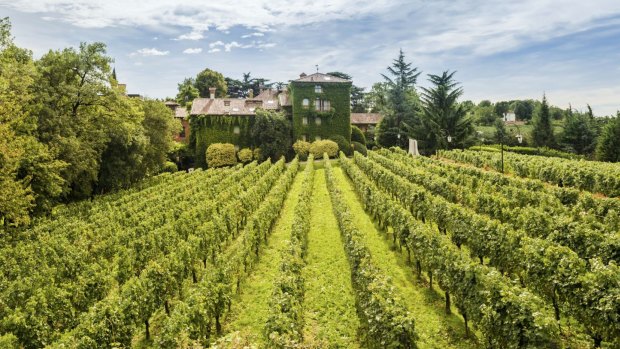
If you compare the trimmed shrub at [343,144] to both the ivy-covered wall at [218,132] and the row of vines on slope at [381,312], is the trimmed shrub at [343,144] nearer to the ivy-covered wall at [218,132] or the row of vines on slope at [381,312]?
the ivy-covered wall at [218,132]

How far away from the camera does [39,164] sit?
2414 cm

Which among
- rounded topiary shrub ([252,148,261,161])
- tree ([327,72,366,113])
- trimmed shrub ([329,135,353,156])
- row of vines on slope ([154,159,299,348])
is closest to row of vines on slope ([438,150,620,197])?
row of vines on slope ([154,159,299,348])

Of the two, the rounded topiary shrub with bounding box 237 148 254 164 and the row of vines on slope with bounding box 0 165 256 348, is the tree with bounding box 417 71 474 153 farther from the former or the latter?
the row of vines on slope with bounding box 0 165 256 348

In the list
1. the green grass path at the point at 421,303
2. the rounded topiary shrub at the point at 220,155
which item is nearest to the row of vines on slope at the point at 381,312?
the green grass path at the point at 421,303

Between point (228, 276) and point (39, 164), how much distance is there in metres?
17.9

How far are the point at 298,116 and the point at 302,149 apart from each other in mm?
5684

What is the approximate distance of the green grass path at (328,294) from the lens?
11.5m

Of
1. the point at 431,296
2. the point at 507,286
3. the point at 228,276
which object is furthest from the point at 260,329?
the point at 507,286

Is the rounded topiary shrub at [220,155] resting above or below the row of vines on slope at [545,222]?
above

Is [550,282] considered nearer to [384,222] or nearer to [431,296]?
[431,296]

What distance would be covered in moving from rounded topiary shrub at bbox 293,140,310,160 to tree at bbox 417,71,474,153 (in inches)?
620

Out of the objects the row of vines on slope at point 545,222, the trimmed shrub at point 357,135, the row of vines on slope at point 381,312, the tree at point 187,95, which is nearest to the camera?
the row of vines on slope at point 381,312

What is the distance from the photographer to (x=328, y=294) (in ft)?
46.1

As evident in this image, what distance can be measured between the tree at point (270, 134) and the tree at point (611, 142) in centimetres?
3788
